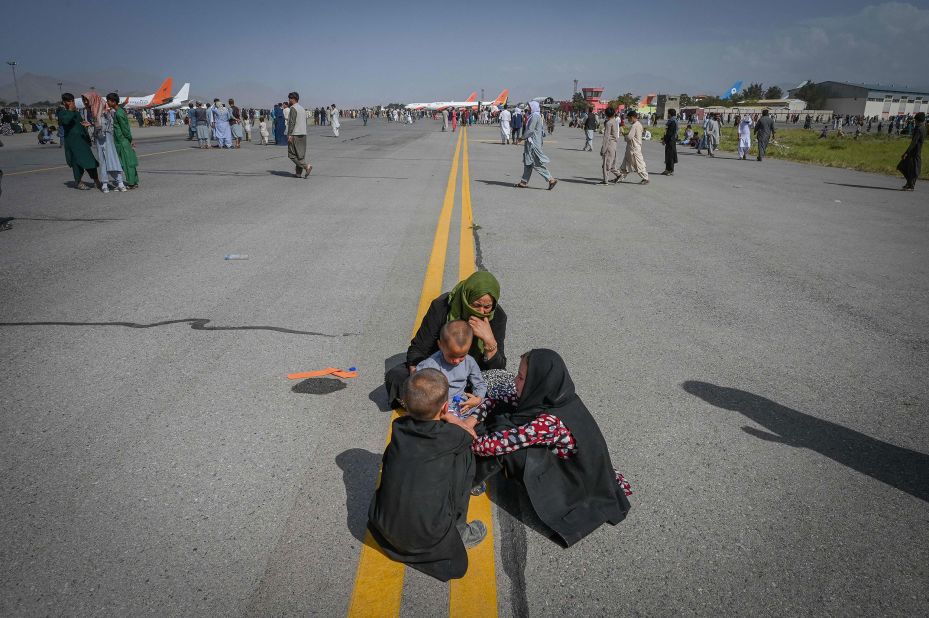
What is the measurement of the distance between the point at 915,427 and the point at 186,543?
407 centimetres

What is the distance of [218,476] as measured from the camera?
278 centimetres

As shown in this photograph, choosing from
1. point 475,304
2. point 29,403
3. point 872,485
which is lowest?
point 872,485

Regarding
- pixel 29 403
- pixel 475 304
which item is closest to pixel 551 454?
pixel 475 304

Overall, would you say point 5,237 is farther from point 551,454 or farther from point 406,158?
point 406,158

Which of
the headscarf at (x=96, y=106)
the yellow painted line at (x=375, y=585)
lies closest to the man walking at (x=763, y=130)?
the headscarf at (x=96, y=106)

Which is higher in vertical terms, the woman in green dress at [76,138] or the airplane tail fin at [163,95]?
the airplane tail fin at [163,95]

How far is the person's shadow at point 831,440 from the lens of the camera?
9.71ft

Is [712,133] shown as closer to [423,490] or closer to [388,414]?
[388,414]

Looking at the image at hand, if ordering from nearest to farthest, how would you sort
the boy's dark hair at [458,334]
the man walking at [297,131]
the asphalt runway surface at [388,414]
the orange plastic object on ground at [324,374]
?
the asphalt runway surface at [388,414] < the boy's dark hair at [458,334] < the orange plastic object on ground at [324,374] < the man walking at [297,131]

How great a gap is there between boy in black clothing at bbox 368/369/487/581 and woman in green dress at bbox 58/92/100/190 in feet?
36.9

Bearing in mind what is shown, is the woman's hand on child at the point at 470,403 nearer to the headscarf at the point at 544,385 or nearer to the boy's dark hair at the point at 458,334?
the boy's dark hair at the point at 458,334

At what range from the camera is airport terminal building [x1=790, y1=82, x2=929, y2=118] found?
302 feet

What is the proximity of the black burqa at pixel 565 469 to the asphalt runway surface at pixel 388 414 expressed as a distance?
0.11 m

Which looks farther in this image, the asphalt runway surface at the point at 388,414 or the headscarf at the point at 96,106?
the headscarf at the point at 96,106
